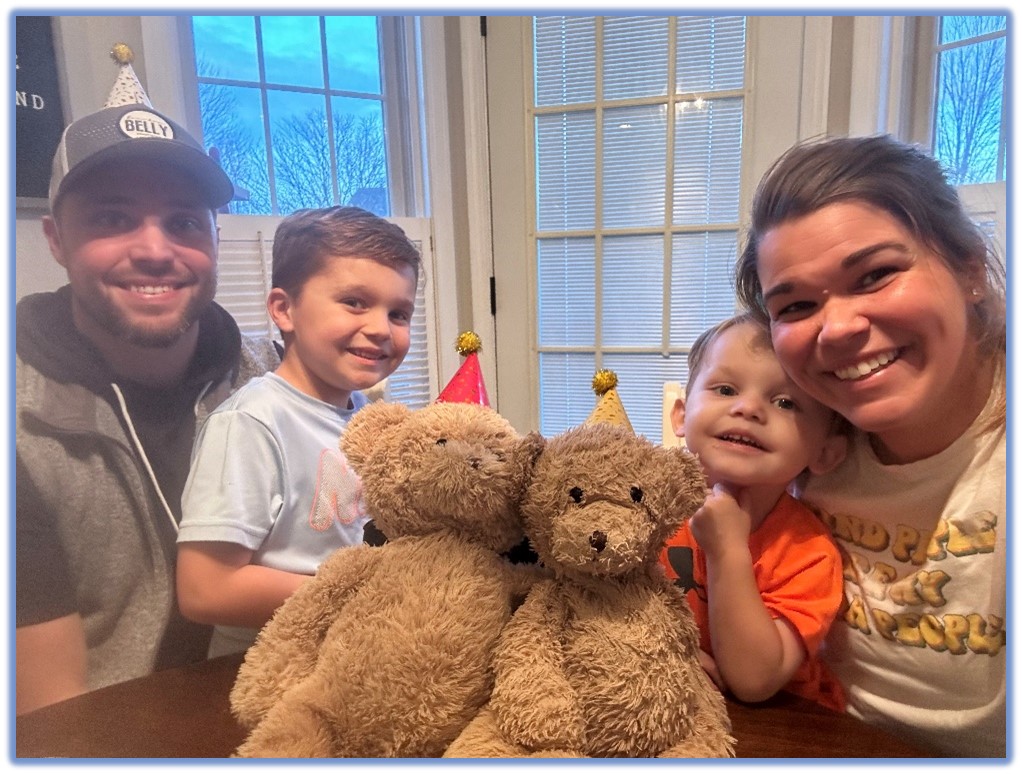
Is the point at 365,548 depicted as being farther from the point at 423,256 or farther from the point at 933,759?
the point at 933,759

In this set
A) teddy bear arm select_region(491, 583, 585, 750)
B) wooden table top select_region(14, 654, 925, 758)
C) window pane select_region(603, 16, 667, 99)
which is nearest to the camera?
teddy bear arm select_region(491, 583, 585, 750)

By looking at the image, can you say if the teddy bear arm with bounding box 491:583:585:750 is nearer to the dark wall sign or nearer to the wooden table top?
the wooden table top

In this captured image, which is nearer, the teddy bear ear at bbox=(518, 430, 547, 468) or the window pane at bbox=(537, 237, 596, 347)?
the teddy bear ear at bbox=(518, 430, 547, 468)

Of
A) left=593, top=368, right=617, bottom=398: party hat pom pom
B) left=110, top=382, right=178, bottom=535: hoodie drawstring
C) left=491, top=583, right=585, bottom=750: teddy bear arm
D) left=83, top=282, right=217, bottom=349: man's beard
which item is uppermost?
left=83, top=282, right=217, bottom=349: man's beard

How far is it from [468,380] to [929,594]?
1.65 feet

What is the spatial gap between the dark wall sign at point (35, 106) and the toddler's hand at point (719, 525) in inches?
27.8

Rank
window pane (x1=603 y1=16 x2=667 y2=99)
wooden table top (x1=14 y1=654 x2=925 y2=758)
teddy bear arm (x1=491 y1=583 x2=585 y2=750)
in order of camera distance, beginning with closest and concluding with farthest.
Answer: teddy bear arm (x1=491 y1=583 x2=585 y2=750) → wooden table top (x1=14 y1=654 x2=925 y2=758) → window pane (x1=603 y1=16 x2=667 y2=99)

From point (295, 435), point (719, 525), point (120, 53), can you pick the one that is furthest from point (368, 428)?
point (120, 53)

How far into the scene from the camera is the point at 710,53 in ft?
2.22

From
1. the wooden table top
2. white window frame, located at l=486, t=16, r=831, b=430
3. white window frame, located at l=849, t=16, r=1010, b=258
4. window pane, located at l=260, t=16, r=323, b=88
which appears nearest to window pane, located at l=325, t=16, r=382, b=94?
window pane, located at l=260, t=16, r=323, b=88

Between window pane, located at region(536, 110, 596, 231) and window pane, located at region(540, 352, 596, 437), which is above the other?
window pane, located at region(536, 110, 596, 231)

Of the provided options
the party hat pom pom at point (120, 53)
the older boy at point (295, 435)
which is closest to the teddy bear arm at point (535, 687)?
the older boy at point (295, 435)

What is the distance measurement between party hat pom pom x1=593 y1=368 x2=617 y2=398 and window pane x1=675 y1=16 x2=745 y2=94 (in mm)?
327

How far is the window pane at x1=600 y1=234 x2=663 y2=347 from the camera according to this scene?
724mm
